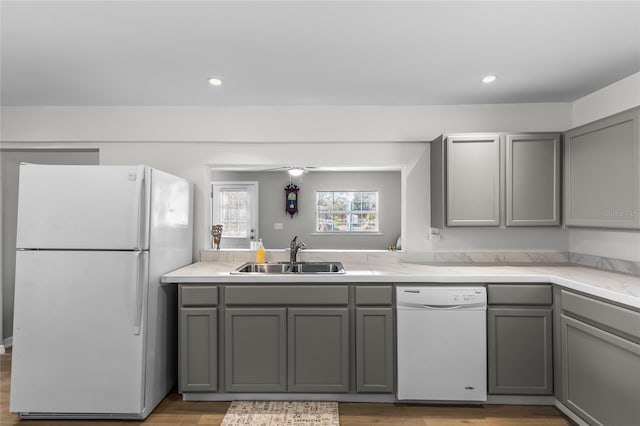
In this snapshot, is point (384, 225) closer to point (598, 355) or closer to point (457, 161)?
point (457, 161)

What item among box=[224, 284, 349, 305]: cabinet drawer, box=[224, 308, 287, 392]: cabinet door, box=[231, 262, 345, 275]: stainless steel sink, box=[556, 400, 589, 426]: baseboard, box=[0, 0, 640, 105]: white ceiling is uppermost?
box=[0, 0, 640, 105]: white ceiling

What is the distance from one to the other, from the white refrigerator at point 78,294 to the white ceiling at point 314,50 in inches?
30.3

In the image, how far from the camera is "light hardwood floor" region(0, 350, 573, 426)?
2270 mm

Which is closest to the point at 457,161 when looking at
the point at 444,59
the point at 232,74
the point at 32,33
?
the point at 444,59

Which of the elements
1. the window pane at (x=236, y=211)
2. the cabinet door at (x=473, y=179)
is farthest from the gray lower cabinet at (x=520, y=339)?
the window pane at (x=236, y=211)

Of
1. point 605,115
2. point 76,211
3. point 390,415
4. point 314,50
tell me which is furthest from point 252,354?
point 605,115

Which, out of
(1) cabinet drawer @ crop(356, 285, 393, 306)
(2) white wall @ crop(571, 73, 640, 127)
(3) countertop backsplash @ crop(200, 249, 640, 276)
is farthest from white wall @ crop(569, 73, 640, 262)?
(1) cabinet drawer @ crop(356, 285, 393, 306)

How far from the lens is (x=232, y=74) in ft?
8.27

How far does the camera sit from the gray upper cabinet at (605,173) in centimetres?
223

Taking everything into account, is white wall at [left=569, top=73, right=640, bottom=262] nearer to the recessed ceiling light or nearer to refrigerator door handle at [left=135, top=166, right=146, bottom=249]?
the recessed ceiling light

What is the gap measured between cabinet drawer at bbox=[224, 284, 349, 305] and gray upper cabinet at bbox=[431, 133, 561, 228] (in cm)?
122

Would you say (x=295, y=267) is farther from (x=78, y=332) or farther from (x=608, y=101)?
(x=608, y=101)

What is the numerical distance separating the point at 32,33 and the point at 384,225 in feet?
19.6

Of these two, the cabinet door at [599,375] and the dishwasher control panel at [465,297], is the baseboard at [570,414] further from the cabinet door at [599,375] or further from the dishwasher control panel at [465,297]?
the dishwasher control panel at [465,297]
